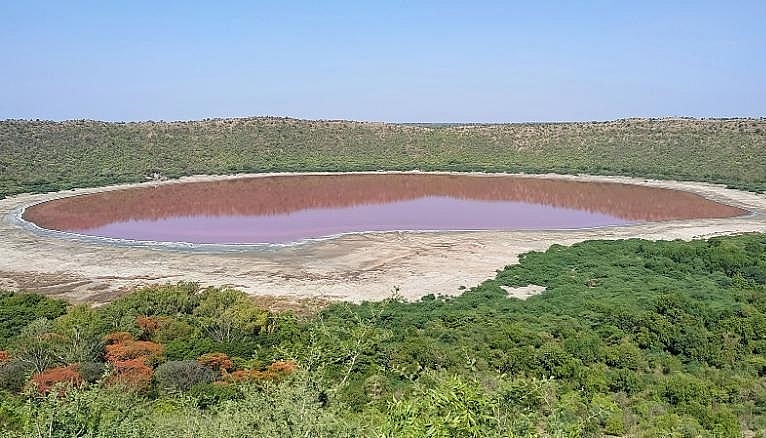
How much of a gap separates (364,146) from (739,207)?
1733 inches

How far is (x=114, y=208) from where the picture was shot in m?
42.0

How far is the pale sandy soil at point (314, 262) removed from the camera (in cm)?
2262

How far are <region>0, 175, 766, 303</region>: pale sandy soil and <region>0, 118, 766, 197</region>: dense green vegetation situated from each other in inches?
907

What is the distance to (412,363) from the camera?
14.3 meters

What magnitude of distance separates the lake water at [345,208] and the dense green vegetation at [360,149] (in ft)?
26.2

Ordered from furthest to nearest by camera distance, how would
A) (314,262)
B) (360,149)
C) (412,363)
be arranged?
(360,149) → (314,262) → (412,363)

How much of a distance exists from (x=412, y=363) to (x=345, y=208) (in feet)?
93.8

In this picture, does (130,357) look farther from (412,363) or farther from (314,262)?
(314,262)

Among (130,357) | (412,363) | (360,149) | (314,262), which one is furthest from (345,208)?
(360,149)

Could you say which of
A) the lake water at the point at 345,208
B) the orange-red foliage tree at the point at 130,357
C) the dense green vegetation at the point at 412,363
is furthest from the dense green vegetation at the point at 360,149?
the orange-red foliage tree at the point at 130,357

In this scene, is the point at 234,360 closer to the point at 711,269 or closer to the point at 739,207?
the point at 711,269

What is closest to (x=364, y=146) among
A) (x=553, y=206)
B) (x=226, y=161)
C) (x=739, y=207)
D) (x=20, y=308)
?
(x=226, y=161)

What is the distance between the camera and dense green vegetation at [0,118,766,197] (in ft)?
193

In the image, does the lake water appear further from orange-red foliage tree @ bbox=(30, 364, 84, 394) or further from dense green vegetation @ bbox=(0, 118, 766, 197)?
orange-red foliage tree @ bbox=(30, 364, 84, 394)
